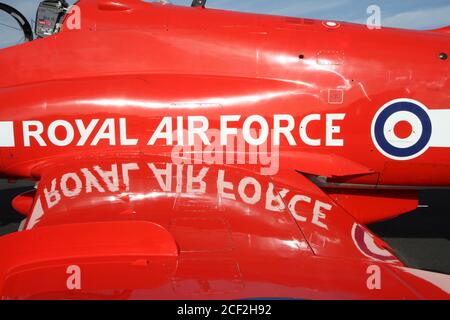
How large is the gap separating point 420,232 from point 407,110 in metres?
2.65

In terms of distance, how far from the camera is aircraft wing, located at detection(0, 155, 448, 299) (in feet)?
4.93

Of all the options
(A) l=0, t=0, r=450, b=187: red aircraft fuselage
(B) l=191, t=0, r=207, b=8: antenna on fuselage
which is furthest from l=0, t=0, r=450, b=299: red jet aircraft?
(B) l=191, t=0, r=207, b=8: antenna on fuselage

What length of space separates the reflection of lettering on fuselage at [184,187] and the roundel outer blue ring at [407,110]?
0.99 m

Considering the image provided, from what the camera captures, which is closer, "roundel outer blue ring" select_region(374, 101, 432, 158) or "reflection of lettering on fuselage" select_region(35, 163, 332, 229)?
"reflection of lettering on fuselage" select_region(35, 163, 332, 229)

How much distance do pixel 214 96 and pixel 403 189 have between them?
6.53 feet

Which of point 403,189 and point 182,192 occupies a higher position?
point 182,192

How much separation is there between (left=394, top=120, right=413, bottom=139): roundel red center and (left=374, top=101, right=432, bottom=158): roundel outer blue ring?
4.1 inches

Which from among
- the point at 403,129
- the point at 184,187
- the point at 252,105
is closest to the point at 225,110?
the point at 252,105

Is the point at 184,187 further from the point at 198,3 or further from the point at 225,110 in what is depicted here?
the point at 198,3

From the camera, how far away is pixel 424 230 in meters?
5.21

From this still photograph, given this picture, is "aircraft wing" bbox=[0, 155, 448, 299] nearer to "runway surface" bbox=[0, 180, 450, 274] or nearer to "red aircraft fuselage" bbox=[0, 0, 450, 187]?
"red aircraft fuselage" bbox=[0, 0, 450, 187]

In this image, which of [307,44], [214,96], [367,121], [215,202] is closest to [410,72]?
[367,121]

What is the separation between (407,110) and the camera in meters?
3.20
